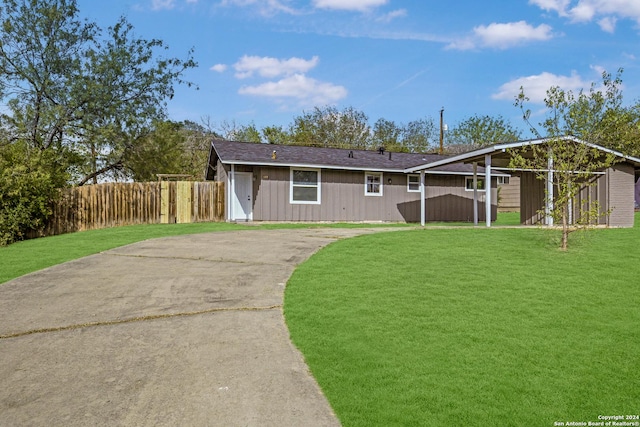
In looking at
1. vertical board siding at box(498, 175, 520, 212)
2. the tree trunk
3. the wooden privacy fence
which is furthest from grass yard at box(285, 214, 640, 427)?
vertical board siding at box(498, 175, 520, 212)

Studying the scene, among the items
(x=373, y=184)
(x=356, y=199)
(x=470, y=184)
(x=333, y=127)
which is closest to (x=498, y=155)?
(x=373, y=184)

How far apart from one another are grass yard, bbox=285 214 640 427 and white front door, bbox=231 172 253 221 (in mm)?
11635

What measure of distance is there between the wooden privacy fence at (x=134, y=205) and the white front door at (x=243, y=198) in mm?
783

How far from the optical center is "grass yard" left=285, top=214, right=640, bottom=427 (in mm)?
2799

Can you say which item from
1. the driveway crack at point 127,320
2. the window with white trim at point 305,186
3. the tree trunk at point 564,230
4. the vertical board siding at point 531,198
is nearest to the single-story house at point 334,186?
the window with white trim at point 305,186

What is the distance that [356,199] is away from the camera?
20.5m

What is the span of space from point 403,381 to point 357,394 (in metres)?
0.39

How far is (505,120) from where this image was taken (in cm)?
5166

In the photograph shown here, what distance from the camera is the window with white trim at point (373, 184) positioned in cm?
2083

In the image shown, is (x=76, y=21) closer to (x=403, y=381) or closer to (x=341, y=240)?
(x=341, y=240)

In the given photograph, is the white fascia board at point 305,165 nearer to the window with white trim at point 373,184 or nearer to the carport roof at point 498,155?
the window with white trim at point 373,184

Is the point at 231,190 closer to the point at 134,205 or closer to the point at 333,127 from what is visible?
the point at 134,205

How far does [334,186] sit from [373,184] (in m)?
2.16

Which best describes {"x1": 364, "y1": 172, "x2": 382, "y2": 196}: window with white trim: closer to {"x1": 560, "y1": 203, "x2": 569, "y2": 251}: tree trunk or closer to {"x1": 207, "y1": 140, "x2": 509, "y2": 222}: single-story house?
{"x1": 207, "y1": 140, "x2": 509, "y2": 222}: single-story house
